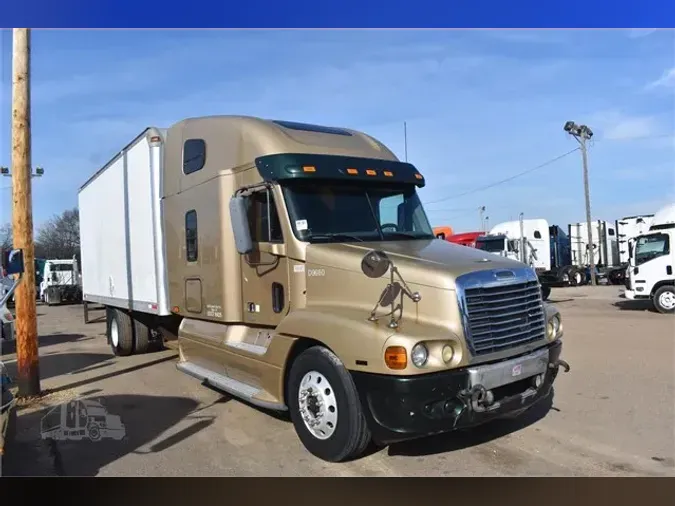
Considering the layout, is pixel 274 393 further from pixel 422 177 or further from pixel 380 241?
pixel 422 177

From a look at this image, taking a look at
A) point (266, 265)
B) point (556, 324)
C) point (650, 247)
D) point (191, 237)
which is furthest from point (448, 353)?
point (650, 247)

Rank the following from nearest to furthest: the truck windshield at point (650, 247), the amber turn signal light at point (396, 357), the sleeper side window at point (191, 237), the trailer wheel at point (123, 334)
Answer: the amber turn signal light at point (396, 357) → the sleeper side window at point (191, 237) → the trailer wheel at point (123, 334) → the truck windshield at point (650, 247)

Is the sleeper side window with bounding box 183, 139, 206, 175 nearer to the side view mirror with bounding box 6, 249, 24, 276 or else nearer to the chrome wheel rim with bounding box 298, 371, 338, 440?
the side view mirror with bounding box 6, 249, 24, 276

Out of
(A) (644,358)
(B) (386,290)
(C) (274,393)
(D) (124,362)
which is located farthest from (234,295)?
(A) (644,358)

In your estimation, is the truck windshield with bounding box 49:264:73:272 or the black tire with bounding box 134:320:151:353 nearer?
the black tire with bounding box 134:320:151:353

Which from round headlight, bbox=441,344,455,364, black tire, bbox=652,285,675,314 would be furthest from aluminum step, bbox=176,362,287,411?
black tire, bbox=652,285,675,314

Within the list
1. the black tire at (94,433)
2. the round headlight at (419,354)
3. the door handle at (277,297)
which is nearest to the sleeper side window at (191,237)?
the door handle at (277,297)

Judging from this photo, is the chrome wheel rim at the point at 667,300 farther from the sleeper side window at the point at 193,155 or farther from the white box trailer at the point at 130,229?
the sleeper side window at the point at 193,155

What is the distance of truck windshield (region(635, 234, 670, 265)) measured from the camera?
52.7ft

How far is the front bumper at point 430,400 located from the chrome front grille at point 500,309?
0.23 m

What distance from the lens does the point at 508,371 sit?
15.6 ft

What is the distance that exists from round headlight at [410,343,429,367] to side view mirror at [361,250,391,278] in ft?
2.29

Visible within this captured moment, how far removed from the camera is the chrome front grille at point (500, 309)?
4.65 metres

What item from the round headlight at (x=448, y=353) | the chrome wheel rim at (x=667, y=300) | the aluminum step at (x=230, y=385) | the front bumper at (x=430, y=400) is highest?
the round headlight at (x=448, y=353)
